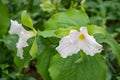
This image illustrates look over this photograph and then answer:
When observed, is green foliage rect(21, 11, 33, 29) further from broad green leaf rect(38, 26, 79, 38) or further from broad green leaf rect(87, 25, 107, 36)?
broad green leaf rect(87, 25, 107, 36)

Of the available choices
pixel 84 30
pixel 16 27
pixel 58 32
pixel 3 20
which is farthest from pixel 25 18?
pixel 3 20

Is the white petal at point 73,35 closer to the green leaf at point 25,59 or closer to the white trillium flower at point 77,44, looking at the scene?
the white trillium flower at point 77,44

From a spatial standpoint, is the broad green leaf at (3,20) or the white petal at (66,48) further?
the broad green leaf at (3,20)

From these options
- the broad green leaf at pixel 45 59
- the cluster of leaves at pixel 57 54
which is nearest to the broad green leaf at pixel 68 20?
the cluster of leaves at pixel 57 54

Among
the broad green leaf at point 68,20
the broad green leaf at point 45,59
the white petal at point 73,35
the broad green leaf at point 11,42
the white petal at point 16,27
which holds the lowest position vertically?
the broad green leaf at point 11,42

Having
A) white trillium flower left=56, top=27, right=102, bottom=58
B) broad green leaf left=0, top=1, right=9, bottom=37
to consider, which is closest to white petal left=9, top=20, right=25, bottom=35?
white trillium flower left=56, top=27, right=102, bottom=58

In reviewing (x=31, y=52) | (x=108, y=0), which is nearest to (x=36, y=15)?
(x=108, y=0)

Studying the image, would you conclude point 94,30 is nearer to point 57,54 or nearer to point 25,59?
point 57,54
